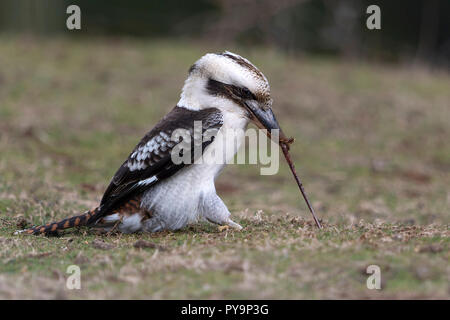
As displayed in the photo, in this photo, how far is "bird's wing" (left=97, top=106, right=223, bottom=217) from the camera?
5402 millimetres

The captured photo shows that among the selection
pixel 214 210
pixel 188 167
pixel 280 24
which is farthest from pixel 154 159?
pixel 280 24

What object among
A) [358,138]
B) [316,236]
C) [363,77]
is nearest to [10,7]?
[363,77]

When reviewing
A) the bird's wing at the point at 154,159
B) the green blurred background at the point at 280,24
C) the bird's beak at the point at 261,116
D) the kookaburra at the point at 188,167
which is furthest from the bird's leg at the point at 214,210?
the green blurred background at the point at 280,24

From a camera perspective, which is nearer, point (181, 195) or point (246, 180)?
point (181, 195)

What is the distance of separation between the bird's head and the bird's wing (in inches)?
4.8

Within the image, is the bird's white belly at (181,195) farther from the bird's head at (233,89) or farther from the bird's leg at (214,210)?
the bird's head at (233,89)

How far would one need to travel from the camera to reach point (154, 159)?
5445 mm

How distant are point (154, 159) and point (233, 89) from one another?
871 millimetres

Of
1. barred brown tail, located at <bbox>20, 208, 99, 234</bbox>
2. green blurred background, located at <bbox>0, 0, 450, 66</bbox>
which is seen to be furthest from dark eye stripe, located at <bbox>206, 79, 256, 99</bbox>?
green blurred background, located at <bbox>0, 0, 450, 66</bbox>

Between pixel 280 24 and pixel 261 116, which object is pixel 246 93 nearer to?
pixel 261 116

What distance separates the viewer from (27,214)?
21.8 ft

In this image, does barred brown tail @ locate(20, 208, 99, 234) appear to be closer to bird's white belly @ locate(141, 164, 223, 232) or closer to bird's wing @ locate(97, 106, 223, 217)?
bird's wing @ locate(97, 106, 223, 217)

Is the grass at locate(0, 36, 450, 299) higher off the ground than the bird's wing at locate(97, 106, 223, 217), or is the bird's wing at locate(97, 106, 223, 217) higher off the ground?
the bird's wing at locate(97, 106, 223, 217)
